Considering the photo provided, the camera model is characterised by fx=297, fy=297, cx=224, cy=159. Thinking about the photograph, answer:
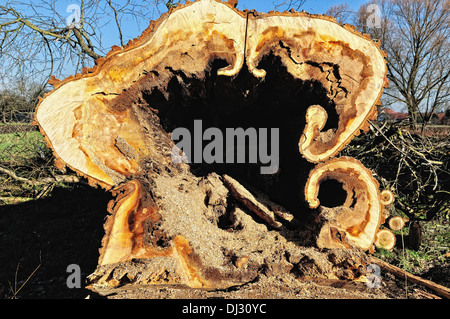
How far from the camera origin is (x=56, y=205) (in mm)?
4336

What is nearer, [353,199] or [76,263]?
[353,199]

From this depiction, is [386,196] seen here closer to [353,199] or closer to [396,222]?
[396,222]

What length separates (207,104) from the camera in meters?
2.94

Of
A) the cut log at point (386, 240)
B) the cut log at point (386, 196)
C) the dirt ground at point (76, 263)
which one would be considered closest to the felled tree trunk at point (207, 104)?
the dirt ground at point (76, 263)

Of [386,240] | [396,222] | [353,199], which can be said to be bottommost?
[386,240]

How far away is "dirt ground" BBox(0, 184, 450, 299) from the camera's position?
2.03 meters

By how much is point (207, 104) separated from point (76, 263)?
2.16 m

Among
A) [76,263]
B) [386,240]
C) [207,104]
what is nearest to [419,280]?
[386,240]

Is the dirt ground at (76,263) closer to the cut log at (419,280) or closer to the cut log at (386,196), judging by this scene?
the cut log at (419,280)

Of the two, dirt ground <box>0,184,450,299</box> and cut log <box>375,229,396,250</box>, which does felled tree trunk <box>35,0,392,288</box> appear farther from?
cut log <box>375,229,396,250</box>

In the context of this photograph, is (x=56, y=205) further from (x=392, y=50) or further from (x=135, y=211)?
(x=392, y=50)

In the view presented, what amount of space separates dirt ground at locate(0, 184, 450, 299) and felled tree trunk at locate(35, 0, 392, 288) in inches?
6.6
